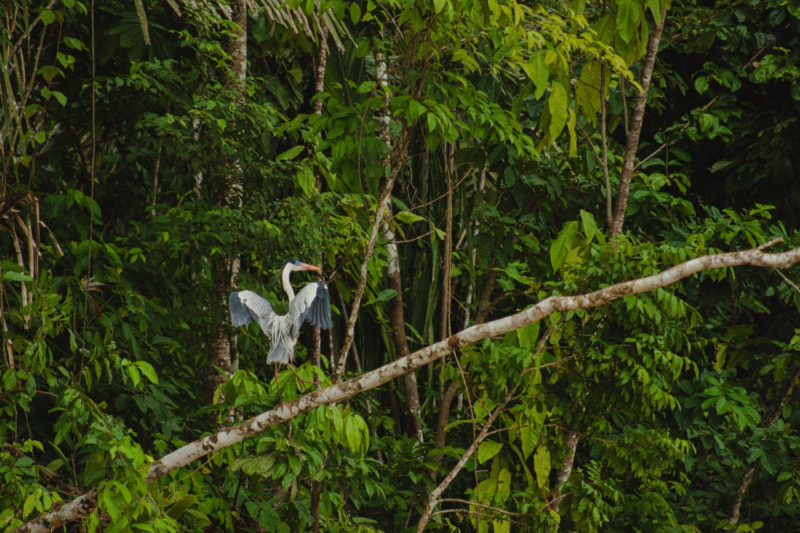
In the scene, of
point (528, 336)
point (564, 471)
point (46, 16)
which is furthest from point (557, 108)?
point (46, 16)

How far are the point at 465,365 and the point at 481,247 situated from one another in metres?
0.60

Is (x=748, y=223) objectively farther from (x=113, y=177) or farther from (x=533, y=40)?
(x=113, y=177)

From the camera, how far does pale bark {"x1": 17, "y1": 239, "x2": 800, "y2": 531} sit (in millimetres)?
2482

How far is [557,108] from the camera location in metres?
3.39

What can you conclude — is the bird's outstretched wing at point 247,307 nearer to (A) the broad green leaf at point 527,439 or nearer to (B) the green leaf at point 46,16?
(B) the green leaf at point 46,16

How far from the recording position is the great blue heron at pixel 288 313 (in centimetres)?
278

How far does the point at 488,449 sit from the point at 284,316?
5.37 ft

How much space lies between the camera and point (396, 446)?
4.39 metres

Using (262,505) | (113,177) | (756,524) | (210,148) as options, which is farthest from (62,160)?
(756,524)

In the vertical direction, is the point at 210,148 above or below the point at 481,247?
above

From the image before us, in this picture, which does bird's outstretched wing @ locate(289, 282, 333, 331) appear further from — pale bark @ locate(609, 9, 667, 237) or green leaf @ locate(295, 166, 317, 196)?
pale bark @ locate(609, 9, 667, 237)

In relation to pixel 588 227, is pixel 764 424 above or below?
below

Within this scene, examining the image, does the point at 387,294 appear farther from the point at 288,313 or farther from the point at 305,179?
the point at 288,313

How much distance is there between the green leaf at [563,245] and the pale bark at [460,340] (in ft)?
3.99
